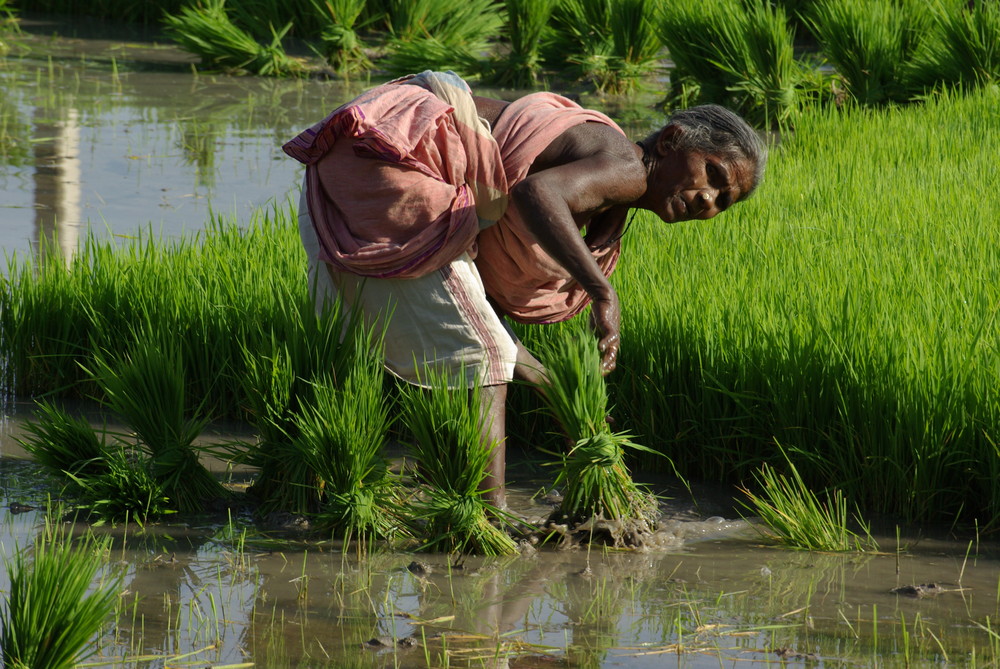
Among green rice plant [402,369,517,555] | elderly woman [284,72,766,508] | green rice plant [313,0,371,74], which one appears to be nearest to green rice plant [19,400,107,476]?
elderly woman [284,72,766,508]

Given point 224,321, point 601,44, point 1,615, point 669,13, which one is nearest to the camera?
point 1,615

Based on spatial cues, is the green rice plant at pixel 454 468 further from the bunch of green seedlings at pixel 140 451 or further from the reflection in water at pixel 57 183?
the reflection in water at pixel 57 183

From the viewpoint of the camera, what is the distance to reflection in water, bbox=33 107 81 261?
544 centimetres

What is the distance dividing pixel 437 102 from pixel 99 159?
15.7 feet

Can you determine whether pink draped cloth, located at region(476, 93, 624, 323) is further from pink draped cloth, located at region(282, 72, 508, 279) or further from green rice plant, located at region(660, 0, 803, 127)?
green rice plant, located at region(660, 0, 803, 127)

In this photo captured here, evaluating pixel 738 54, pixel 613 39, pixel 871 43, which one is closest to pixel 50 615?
pixel 738 54

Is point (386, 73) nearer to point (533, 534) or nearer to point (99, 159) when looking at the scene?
point (99, 159)

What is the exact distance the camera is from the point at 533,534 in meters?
3.01

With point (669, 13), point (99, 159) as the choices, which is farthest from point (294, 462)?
point (669, 13)

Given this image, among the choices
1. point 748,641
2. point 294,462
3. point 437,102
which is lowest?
point 748,641

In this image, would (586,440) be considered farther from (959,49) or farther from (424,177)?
(959,49)

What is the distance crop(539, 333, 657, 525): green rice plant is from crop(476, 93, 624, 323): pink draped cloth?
0.63ft

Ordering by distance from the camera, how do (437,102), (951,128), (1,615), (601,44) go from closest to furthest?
(1,615)
(437,102)
(951,128)
(601,44)

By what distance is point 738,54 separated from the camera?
8.21 metres
